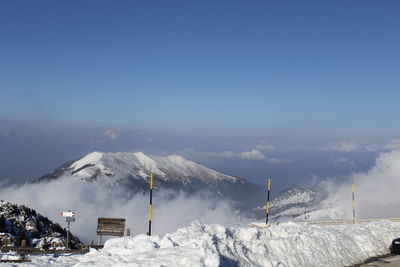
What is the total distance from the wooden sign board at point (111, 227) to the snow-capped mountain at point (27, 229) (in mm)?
7356

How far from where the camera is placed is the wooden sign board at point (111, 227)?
809 inches

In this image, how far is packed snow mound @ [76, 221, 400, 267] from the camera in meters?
11.6

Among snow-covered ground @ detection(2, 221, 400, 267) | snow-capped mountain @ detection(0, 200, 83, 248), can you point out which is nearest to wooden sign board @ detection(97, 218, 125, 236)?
snow-covered ground @ detection(2, 221, 400, 267)

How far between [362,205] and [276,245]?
279ft

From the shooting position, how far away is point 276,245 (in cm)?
1544

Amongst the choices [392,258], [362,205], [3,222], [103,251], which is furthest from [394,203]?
[103,251]

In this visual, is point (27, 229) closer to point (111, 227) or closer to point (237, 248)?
point (111, 227)

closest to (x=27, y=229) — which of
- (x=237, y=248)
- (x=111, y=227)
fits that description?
(x=111, y=227)

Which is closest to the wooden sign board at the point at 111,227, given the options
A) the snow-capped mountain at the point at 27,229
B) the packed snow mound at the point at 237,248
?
the packed snow mound at the point at 237,248

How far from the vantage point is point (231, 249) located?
45.6 feet

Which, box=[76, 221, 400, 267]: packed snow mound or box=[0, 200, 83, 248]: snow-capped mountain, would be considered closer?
box=[76, 221, 400, 267]: packed snow mound

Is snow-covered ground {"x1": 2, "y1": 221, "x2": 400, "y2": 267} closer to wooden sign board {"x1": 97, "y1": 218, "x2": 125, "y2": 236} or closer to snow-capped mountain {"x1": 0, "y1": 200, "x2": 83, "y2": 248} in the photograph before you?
wooden sign board {"x1": 97, "y1": 218, "x2": 125, "y2": 236}

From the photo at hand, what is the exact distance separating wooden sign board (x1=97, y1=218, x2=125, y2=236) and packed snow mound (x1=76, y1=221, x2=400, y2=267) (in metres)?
5.08

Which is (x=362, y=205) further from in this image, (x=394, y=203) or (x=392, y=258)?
(x=392, y=258)
